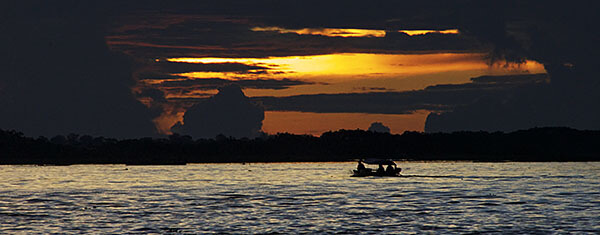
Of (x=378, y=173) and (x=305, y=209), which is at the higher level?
(x=378, y=173)

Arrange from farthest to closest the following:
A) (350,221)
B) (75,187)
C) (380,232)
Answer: (75,187)
(350,221)
(380,232)

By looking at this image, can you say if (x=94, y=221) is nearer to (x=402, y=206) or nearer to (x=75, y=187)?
(x=402, y=206)

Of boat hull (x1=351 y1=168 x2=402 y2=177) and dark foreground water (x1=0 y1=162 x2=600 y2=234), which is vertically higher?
boat hull (x1=351 y1=168 x2=402 y2=177)

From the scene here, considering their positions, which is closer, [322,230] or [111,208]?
[322,230]

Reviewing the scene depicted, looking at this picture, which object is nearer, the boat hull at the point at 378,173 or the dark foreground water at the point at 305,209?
the dark foreground water at the point at 305,209

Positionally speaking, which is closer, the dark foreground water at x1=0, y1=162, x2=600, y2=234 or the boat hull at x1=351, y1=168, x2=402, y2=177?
the dark foreground water at x1=0, y1=162, x2=600, y2=234

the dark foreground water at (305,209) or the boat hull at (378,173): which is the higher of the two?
the boat hull at (378,173)

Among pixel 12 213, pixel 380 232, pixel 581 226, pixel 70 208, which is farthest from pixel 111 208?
pixel 581 226

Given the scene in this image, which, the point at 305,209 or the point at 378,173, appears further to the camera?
the point at 378,173

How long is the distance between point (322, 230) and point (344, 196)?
36631 mm

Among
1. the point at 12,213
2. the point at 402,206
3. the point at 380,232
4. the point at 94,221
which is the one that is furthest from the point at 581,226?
the point at 12,213

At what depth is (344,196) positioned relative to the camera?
3858 inches

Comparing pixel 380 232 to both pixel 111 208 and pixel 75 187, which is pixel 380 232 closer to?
pixel 111 208

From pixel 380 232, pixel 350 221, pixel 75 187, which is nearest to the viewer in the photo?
pixel 380 232
